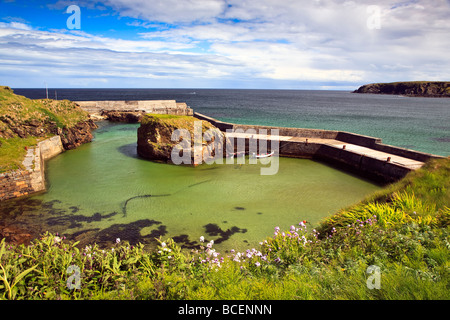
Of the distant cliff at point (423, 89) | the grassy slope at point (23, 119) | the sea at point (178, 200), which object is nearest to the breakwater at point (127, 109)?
the grassy slope at point (23, 119)

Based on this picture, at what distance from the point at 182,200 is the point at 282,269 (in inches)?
277

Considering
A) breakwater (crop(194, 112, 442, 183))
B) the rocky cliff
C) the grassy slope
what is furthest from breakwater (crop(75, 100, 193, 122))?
breakwater (crop(194, 112, 442, 183))

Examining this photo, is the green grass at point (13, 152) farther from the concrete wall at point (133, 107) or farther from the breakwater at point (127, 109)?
the concrete wall at point (133, 107)

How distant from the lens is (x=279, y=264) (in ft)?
14.5

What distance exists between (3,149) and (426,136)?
1560 inches

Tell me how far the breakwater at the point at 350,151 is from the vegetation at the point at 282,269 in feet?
26.9

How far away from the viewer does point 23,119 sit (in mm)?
16750

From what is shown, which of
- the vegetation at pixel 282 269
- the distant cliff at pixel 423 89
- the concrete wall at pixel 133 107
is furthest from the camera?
the distant cliff at pixel 423 89

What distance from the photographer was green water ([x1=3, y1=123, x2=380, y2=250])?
823 cm

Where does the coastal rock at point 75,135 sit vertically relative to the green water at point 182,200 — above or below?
above

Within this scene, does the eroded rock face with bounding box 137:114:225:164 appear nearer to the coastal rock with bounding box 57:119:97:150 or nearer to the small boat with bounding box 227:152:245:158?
the small boat with bounding box 227:152:245:158

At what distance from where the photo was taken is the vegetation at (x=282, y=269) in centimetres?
317

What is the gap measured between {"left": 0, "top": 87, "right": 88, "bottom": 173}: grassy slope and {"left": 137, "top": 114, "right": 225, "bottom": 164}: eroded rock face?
6.43 metres
